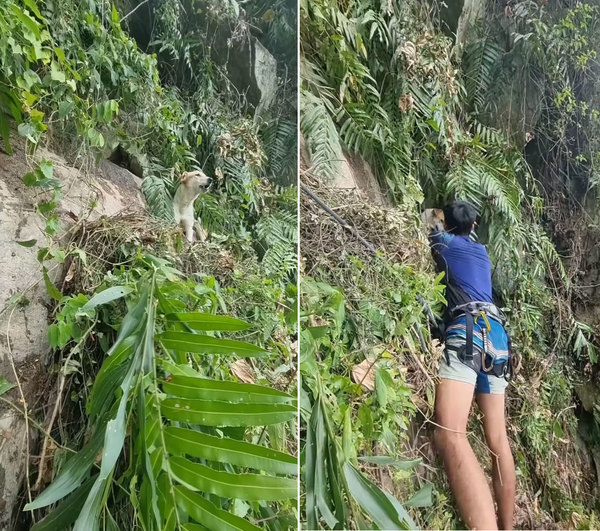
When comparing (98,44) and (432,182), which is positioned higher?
(98,44)

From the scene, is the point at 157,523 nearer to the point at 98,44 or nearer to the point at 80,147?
the point at 80,147

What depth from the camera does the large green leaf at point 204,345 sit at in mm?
1003

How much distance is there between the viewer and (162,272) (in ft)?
3.67

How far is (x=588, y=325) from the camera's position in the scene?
1117mm

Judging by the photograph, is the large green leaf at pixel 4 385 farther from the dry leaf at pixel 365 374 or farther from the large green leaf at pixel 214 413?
the dry leaf at pixel 365 374

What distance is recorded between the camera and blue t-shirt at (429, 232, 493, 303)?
109 cm

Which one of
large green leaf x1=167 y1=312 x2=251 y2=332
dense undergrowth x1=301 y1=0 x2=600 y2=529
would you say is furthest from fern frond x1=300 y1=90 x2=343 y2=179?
large green leaf x1=167 y1=312 x2=251 y2=332

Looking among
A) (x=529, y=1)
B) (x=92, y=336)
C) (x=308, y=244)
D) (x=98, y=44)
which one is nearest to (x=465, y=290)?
(x=308, y=244)

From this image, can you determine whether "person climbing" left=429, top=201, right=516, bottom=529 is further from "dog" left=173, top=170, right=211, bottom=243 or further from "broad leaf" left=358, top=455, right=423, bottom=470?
"dog" left=173, top=170, right=211, bottom=243

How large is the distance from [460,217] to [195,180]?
58 centimetres

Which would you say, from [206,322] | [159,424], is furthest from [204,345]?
[159,424]

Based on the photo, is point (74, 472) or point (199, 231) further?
point (199, 231)

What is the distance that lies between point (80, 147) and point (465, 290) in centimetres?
83

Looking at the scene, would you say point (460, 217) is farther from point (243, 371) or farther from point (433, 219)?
point (243, 371)
